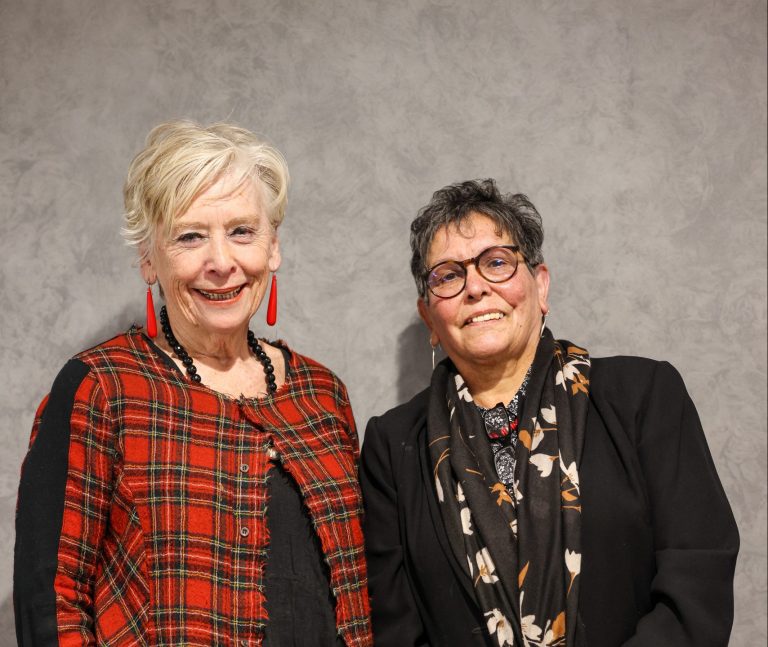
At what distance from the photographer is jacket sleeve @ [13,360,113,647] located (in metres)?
1.81

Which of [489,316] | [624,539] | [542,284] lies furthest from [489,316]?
[624,539]

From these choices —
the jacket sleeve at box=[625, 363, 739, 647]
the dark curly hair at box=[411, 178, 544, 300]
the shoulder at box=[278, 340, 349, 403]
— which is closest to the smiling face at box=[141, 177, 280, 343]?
the shoulder at box=[278, 340, 349, 403]

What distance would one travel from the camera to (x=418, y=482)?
2.23 m

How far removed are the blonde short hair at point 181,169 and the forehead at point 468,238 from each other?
444 millimetres

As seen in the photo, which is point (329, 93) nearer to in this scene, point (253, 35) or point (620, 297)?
point (253, 35)

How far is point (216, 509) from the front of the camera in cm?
201

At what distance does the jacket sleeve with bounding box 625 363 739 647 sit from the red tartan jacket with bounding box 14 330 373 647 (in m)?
0.72

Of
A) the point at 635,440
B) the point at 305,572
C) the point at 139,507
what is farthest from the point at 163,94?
the point at 635,440

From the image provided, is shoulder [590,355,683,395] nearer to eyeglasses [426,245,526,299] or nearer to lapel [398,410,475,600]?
eyeglasses [426,245,526,299]

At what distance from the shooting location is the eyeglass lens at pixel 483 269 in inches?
87.1

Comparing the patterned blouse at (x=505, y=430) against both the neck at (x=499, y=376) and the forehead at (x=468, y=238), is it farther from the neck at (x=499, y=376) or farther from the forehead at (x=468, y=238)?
the forehead at (x=468, y=238)

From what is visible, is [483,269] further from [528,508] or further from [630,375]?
[528,508]

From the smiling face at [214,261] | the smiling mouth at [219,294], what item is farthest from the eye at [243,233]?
the smiling mouth at [219,294]

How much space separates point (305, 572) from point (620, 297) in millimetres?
1332
